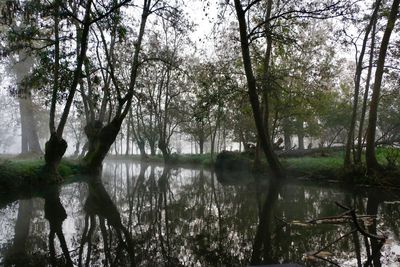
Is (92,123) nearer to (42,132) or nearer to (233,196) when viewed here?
(233,196)

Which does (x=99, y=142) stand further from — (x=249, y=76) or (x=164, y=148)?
(x=164, y=148)

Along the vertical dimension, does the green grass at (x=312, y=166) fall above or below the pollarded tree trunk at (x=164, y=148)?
below

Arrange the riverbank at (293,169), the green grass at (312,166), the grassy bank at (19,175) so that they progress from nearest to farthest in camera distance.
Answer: the grassy bank at (19,175), the riverbank at (293,169), the green grass at (312,166)

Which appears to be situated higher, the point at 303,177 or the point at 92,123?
the point at 92,123

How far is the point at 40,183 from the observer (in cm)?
1440

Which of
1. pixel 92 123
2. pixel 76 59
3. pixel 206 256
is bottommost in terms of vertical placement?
pixel 206 256

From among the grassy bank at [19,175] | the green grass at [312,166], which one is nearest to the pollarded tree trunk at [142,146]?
the green grass at [312,166]

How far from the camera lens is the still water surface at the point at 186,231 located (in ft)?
16.3

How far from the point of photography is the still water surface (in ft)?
16.3

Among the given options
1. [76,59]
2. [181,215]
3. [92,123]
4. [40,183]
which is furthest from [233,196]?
[92,123]

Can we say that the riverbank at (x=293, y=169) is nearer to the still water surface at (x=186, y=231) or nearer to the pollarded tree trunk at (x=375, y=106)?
the pollarded tree trunk at (x=375, y=106)

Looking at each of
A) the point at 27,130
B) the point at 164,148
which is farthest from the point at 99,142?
the point at 27,130

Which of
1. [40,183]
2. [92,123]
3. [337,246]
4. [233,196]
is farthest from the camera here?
[92,123]

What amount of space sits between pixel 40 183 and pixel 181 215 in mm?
8692
